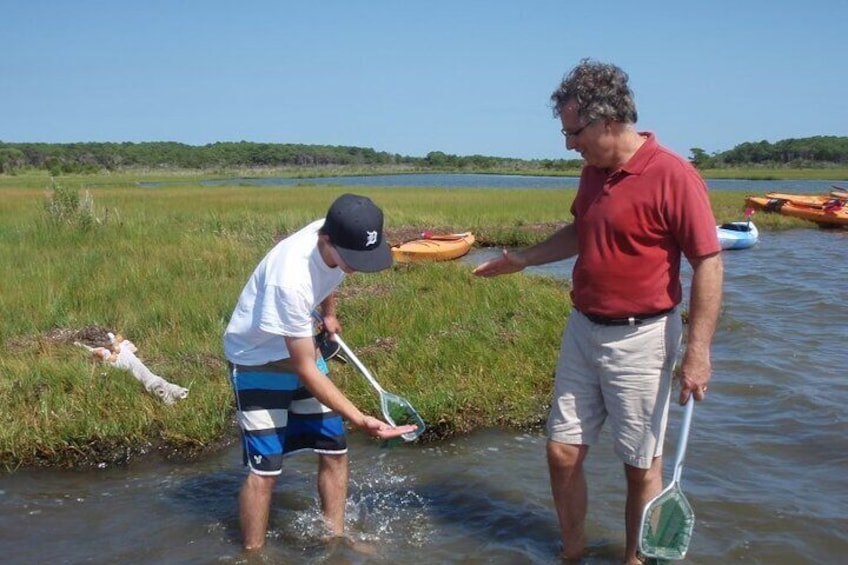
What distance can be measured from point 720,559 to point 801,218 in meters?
23.3

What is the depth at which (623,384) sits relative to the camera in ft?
11.9

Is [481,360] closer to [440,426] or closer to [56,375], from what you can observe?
[440,426]

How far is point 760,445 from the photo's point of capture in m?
5.99

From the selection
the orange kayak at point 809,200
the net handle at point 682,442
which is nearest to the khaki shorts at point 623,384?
the net handle at point 682,442

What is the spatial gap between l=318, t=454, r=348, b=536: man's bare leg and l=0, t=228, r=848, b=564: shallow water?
0.14 meters

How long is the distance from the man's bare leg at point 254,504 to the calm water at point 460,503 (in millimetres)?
195

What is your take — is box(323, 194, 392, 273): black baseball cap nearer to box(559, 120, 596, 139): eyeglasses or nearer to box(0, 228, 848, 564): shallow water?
box(559, 120, 596, 139): eyeglasses

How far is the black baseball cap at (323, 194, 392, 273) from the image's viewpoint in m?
3.55

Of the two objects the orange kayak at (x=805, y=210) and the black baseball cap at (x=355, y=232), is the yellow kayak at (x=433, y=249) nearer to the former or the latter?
the black baseball cap at (x=355, y=232)

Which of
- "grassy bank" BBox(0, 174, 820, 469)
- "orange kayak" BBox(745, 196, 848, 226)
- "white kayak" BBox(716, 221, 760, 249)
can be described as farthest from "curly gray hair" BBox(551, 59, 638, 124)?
"orange kayak" BBox(745, 196, 848, 226)

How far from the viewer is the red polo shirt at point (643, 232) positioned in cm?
333

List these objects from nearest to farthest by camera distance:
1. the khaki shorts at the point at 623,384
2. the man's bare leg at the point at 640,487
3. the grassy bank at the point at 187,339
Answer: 1. the khaki shorts at the point at 623,384
2. the man's bare leg at the point at 640,487
3. the grassy bank at the point at 187,339

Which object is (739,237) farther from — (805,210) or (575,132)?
(575,132)

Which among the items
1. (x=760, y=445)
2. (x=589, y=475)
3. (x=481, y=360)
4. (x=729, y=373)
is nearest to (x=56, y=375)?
(x=481, y=360)
